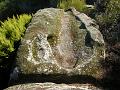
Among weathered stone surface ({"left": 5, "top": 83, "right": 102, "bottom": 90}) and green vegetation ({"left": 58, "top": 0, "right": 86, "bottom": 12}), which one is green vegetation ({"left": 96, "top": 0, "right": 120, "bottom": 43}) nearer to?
green vegetation ({"left": 58, "top": 0, "right": 86, "bottom": 12})

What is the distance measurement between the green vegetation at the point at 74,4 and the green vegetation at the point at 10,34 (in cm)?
227

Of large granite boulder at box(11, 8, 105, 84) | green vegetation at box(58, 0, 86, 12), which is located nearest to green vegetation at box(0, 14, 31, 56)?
large granite boulder at box(11, 8, 105, 84)

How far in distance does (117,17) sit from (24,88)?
4419 millimetres

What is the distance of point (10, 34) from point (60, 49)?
2477mm

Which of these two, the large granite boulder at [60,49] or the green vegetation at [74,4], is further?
the green vegetation at [74,4]

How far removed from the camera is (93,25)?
10.2 metres

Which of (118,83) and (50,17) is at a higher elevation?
(50,17)

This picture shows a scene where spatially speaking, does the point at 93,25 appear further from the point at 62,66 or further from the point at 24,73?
the point at 24,73

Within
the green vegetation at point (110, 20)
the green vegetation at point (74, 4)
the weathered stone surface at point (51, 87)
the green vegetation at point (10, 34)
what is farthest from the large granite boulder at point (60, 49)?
the green vegetation at point (74, 4)

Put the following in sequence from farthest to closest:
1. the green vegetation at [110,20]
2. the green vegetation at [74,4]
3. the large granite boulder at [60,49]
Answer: the green vegetation at [74,4] → the green vegetation at [110,20] → the large granite boulder at [60,49]

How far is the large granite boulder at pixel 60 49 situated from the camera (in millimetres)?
8367

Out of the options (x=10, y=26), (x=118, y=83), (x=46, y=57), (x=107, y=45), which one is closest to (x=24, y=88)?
(x=46, y=57)

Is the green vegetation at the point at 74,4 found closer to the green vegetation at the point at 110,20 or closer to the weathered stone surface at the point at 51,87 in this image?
the green vegetation at the point at 110,20

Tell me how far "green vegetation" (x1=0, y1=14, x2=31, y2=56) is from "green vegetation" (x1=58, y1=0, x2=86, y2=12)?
2.27m
